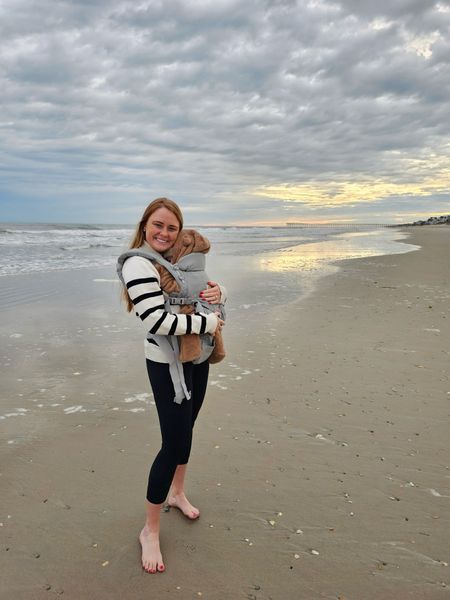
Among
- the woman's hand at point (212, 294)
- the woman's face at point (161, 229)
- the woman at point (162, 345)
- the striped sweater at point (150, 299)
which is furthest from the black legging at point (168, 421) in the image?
the woman's face at point (161, 229)

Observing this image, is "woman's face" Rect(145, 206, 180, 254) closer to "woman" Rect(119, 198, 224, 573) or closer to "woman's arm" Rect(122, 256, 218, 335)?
"woman" Rect(119, 198, 224, 573)

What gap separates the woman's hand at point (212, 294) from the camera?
2.54 metres

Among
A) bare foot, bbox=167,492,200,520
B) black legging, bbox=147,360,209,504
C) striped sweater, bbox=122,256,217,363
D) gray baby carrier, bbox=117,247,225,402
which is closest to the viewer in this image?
striped sweater, bbox=122,256,217,363

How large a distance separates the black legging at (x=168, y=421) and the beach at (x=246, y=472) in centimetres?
45

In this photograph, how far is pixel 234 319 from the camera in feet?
27.3

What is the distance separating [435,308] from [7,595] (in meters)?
8.82

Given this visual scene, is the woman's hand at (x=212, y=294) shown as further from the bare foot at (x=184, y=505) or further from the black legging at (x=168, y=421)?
the bare foot at (x=184, y=505)

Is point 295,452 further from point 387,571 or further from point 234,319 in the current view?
point 234,319

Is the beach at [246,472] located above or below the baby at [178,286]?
below

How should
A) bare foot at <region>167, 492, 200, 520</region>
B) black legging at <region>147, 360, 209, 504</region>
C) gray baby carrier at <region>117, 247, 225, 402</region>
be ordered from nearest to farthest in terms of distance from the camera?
gray baby carrier at <region>117, 247, 225, 402</region> → black legging at <region>147, 360, 209, 504</region> → bare foot at <region>167, 492, 200, 520</region>

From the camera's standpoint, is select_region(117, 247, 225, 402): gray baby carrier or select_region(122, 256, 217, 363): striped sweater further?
select_region(117, 247, 225, 402): gray baby carrier

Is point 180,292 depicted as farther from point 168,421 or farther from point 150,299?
point 168,421

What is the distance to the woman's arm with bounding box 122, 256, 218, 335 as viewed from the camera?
2.29 meters

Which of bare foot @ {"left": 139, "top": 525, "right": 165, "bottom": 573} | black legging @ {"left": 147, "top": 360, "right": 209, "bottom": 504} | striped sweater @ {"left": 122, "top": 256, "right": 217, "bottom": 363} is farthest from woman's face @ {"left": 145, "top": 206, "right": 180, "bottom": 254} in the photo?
bare foot @ {"left": 139, "top": 525, "right": 165, "bottom": 573}
